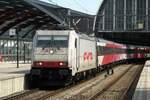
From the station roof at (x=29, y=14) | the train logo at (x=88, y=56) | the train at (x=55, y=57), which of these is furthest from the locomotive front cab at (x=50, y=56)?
the station roof at (x=29, y=14)

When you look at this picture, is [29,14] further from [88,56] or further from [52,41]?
[52,41]

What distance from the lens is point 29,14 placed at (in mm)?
59094

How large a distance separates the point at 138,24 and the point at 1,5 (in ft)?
165

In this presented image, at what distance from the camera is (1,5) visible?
5278 centimetres

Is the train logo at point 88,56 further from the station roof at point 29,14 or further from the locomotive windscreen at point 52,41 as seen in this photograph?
the station roof at point 29,14

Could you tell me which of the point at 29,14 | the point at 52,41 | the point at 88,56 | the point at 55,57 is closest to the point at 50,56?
the point at 55,57

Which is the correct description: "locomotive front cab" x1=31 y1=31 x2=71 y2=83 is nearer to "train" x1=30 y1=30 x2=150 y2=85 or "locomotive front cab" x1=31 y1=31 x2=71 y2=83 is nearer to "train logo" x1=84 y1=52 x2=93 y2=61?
"train" x1=30 y1=30 x2=150 y2=85

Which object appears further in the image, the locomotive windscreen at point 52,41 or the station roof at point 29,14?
the station roof at point 29,14

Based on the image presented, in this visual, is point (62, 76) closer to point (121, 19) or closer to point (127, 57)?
point (127, 57)

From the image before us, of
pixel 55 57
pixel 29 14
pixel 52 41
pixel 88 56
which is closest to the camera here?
pixel 55 57

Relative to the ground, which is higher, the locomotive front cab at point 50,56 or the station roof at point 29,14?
the station roof at point 29,14

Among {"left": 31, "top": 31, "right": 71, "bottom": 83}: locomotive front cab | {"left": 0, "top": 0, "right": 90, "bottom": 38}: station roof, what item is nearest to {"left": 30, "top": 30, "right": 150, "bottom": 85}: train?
{"left": 31, "top": 31, "right": 71, "bottom": 83}: locomotive front cab

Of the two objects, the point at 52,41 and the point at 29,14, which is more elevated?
the point at 29,14

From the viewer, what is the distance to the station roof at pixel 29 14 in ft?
171
